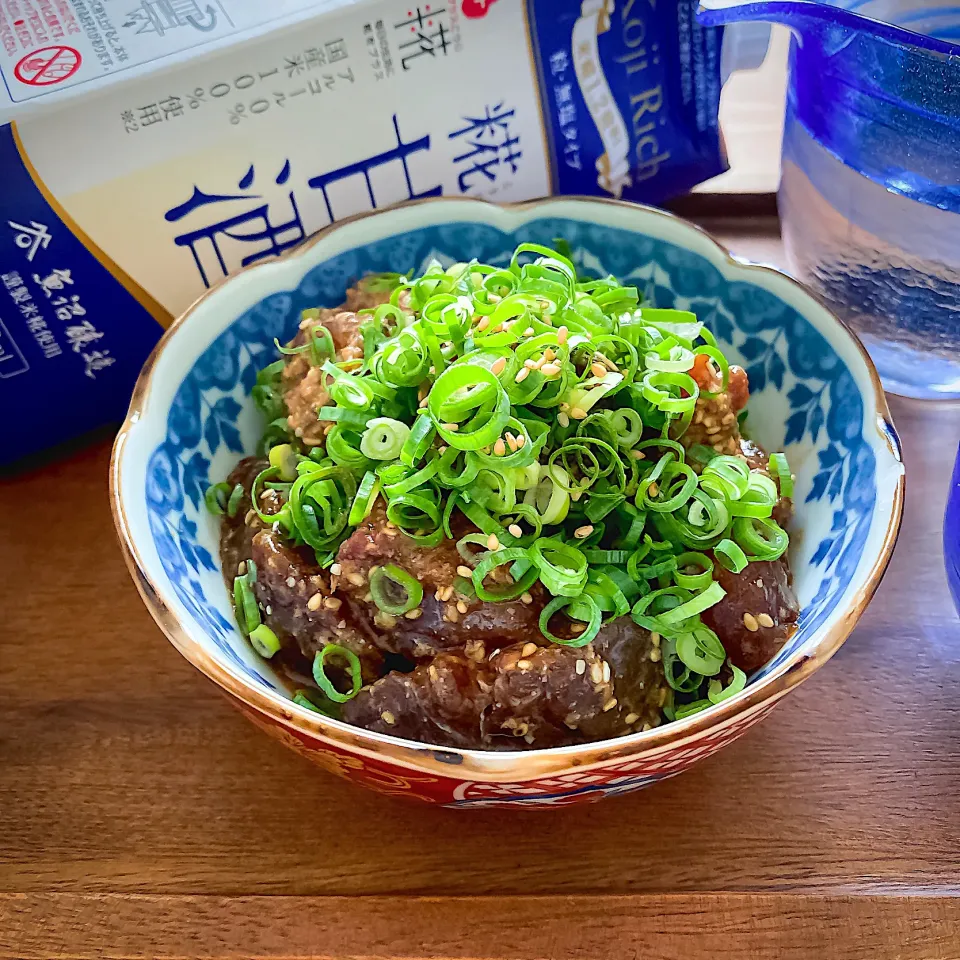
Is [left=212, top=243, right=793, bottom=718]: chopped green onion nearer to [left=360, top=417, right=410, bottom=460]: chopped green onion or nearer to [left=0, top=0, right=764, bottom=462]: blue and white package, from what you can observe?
[left=360, top=417, right=410, bottom=460]: chopped green onion

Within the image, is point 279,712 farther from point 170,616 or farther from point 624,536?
point 624,536

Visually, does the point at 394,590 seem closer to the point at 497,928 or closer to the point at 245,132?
the point at 497,928

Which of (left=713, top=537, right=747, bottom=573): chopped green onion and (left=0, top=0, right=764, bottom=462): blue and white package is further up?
(left=0, top=0, right=764, bottom=462): blue and white package

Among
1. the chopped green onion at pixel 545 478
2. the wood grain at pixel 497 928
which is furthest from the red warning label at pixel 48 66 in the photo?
the wood grain at pixel 497 928

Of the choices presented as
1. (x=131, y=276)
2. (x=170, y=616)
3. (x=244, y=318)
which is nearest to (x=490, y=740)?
(x=170, y=616)

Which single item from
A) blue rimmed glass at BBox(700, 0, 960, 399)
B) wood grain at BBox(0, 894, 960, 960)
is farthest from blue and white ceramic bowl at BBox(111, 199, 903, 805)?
blue rimmed glass at BBox(700, 0, 960, 399)

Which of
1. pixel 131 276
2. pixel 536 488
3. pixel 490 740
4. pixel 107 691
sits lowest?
pixel 107 691
